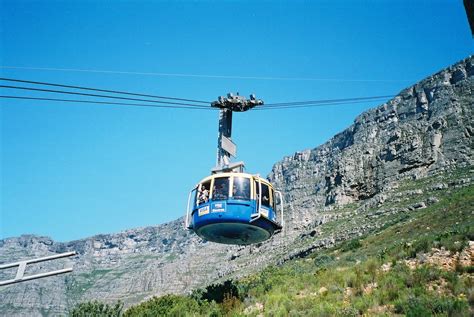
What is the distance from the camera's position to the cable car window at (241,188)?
641 inches

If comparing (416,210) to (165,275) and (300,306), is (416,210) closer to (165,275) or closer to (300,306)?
(300,306)

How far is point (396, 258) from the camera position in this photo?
21562 mm

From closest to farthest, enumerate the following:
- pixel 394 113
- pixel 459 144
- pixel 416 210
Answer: pixel 416 210 < pixel 459 144 < pixel 394 113

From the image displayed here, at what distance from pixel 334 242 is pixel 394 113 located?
92.2m

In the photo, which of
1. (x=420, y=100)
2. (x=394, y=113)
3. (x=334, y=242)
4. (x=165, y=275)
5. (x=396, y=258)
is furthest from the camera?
(x=165, y=275)

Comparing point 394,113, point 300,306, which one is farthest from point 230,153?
point 394,113

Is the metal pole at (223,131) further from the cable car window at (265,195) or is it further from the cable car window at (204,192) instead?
the cable car window at (265,195)

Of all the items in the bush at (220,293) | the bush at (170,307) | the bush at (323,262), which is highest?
the bush at (323,262)

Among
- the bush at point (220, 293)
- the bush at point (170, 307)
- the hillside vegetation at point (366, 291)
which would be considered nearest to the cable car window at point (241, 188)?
the hillside vegetation at point (366, 291)

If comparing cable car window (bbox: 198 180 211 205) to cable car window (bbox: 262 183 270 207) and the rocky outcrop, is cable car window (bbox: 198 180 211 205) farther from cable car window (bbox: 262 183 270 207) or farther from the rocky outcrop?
the rocky outcrop

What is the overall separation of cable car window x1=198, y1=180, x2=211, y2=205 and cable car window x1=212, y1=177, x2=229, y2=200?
Answer: 0.36m

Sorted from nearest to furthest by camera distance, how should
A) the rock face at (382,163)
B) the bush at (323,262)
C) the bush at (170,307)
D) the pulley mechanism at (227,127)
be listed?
1. the pulley mechanism at (227,127)
2. the bush at (170,307)
3. the bush at (323,262)
4. the rock face at (382,163)

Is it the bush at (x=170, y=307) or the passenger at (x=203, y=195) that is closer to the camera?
the passenger at (x=203, y=195)

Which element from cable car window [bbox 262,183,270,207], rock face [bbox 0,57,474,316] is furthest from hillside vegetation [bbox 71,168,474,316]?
rock face [bbox 0,57,474,316]
